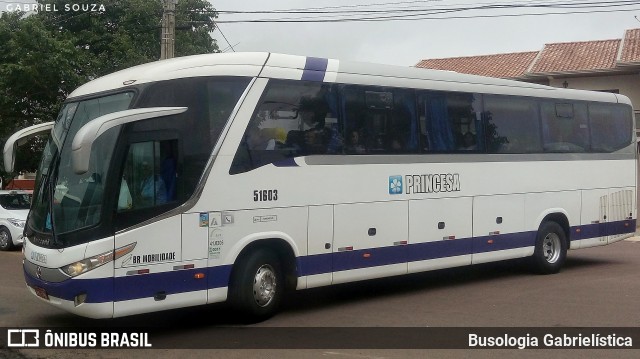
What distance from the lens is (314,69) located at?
10.3m

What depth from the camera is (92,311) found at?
8109 mm

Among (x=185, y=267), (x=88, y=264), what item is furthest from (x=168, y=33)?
(x=88, y=264)

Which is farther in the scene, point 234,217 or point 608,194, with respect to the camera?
point 608,194

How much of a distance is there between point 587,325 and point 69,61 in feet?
56.5

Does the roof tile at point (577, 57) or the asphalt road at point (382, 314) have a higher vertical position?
the roof tile at point (577, 57)

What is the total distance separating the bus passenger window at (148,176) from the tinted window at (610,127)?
9.58 metres

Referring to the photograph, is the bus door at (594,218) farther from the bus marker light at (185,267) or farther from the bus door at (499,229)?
the bus marker light at (185,267)

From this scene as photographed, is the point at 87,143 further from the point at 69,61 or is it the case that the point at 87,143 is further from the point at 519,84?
the point at 69,61

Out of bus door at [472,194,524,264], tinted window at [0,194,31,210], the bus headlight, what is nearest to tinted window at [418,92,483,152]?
bus door at [472,194,524,264]

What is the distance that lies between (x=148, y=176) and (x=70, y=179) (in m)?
0.91

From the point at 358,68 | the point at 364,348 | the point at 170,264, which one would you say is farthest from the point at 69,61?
the point at 364,348

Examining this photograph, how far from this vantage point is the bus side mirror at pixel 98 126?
7508 millimetres

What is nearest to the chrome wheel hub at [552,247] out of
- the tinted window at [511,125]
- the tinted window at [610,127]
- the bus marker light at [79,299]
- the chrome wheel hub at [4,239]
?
the tinted window at [511,125]

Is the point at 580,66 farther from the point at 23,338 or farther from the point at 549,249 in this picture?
the point at 23,338
